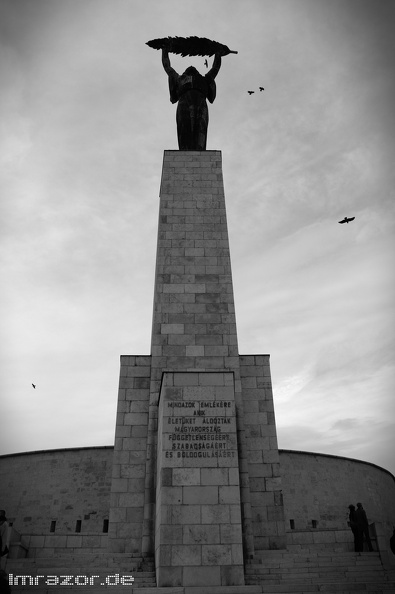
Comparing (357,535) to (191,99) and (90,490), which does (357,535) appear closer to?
(90,490)

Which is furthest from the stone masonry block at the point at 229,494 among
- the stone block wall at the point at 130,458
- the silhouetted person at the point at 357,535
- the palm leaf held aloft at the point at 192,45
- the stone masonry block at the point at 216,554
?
the palm leaf held aloft at the point at 192,45

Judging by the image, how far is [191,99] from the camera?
1686 cm

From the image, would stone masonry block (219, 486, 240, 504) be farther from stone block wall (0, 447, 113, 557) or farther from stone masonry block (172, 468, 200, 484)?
stone block wall (0, 447, 113, 557)

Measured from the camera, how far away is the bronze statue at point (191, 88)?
1669 cm

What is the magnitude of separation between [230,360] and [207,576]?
17.5 feet

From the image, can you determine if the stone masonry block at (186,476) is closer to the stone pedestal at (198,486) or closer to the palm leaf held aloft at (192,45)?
the stone pedestal at (198,486)

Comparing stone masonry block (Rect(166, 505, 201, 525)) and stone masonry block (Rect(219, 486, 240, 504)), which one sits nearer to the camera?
stone masonry block (Rect(166, 505, 201, 525))

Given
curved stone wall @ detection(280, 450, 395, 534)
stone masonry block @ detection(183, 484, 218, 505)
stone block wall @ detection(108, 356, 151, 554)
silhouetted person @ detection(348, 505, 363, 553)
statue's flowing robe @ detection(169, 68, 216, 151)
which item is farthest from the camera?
curved stone wall @ detection(280, 450, 395, 534)

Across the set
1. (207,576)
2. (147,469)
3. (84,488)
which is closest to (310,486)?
(84,488)

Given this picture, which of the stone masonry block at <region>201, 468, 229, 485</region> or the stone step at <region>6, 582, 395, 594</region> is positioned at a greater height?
the stone masonry block at <region>201, 468, 229, 485</region>

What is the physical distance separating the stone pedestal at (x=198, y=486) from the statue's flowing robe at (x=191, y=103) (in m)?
10.2

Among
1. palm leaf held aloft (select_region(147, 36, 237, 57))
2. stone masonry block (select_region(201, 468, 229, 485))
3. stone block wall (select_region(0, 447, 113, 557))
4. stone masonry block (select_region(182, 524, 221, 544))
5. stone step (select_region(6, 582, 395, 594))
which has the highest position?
palm leaf held aloft (select_region(147, 36, 237, 57))

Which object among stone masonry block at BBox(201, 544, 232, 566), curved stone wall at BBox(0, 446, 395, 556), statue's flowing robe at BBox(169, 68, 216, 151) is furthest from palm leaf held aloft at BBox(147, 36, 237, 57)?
curved stone wall at BBox(0, 446, 395, 556)

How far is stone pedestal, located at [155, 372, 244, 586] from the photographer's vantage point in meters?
8.11
